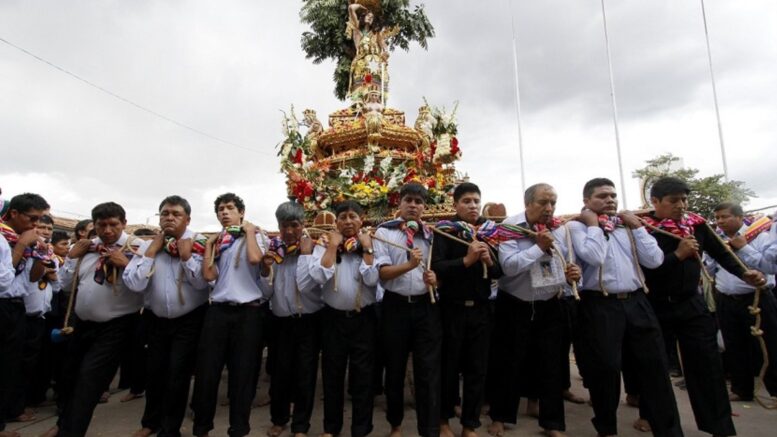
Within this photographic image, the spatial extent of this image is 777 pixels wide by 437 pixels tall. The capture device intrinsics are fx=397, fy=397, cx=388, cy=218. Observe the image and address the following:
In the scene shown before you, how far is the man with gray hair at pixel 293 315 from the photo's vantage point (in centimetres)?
350

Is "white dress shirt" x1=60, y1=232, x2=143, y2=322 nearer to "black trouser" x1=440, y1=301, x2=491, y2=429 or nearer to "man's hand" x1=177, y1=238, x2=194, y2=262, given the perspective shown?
"man's hand" x1=177, y1=238, x2=194, y2=262

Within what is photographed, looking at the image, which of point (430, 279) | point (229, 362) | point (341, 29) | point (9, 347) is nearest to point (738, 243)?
point (430, 279)

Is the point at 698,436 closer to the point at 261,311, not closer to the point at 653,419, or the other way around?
the point at 653,419

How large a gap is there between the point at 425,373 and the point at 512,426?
3.74 ft

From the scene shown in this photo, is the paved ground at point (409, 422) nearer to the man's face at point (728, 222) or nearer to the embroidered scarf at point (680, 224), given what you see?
the embroidered scarf at point (680, 224)

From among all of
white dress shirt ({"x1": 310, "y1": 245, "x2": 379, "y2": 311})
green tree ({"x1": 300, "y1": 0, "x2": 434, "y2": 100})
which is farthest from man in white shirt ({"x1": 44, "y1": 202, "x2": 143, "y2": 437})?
green tree ({"x1": 300, "y1": 0, "x2": 434, "y2": 100})

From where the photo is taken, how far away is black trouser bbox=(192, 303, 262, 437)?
3.21 metres

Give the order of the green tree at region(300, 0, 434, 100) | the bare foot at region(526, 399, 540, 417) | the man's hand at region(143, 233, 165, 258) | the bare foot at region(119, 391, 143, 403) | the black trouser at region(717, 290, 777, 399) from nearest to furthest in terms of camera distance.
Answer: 1. the man's hand at region(143, 233, 165, 258)
2. the bare foot at region(526, 399, 540, 417)
3. the black trouser at region(717, 290, 777, 399)
4. the bare foot at region(119, 391, 143, 403)
5. the green tree at region(300, 0, 434, 100)

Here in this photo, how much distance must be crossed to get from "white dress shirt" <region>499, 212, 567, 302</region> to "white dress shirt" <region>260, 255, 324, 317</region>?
5.51ft

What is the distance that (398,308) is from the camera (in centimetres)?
332

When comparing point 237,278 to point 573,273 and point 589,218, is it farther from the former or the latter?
point 589,218

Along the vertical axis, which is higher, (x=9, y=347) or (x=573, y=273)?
(x=573, y=273)

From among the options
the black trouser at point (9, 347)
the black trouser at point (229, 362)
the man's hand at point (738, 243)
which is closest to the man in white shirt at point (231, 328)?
the black trouser at point (229, 362)

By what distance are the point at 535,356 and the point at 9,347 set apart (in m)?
4.69
